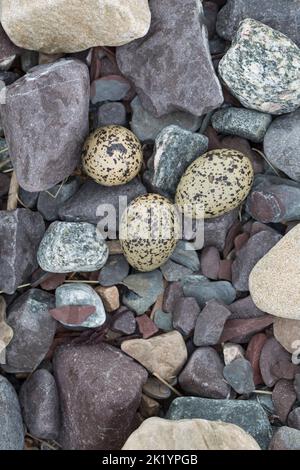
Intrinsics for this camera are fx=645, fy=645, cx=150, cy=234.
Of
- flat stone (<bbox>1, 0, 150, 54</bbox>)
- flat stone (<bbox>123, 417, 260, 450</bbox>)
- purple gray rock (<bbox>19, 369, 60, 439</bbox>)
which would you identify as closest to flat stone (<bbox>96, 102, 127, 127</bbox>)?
flat stone (<bbox>1, 0, 150, 54</bbox>)

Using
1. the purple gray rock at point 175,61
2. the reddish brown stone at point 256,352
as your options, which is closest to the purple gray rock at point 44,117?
the purple gray rock at point 175,61

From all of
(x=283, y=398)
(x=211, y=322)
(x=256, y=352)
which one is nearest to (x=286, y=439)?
(x=283, y=398)

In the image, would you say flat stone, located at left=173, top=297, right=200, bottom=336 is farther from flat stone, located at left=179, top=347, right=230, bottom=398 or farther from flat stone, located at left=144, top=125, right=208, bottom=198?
flat stone, located at left=144, top=125, right=208, bottom=198

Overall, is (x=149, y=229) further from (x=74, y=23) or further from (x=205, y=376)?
(x=74, y=23)

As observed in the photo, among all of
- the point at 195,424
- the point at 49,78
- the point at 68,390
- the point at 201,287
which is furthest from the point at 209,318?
the point at 49,78

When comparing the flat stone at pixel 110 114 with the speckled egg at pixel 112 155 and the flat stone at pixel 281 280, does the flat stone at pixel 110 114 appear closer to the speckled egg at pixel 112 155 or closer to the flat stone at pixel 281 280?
the speckled egg at pixel 112 155
